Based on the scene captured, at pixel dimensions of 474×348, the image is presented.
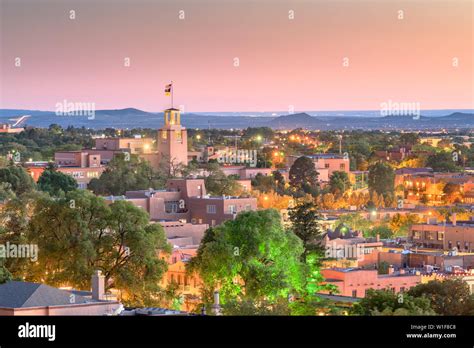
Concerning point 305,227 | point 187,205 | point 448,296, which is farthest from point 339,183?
point 448,296

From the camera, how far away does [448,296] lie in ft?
101

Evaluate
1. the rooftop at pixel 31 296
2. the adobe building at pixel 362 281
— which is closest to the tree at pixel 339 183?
the adobe building at pixel 362 281

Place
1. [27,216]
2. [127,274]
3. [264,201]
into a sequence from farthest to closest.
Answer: [264,201] → [27,216] → [127,274]

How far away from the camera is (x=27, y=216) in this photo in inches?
1487

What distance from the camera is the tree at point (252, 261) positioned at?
105 ft

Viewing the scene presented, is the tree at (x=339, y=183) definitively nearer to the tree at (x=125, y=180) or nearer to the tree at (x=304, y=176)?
the tree at (x=304, y=176)

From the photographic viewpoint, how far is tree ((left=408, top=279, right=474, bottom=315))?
99.5 feet

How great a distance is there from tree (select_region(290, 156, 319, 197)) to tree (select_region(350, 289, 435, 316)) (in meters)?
46.0

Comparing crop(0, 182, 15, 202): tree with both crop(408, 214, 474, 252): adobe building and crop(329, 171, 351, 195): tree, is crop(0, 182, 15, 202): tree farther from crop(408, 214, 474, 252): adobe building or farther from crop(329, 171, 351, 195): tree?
crop(329, 171, 351, 195): tree

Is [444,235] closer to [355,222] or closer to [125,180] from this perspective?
[355,222]

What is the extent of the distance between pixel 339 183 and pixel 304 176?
2039 millimetres
